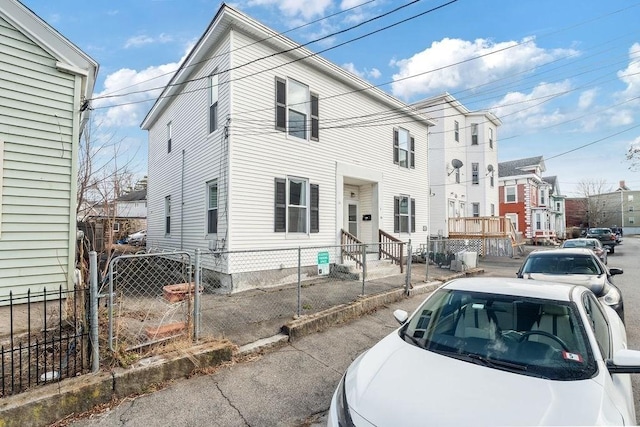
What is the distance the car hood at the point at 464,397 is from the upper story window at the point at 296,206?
7.43 meters

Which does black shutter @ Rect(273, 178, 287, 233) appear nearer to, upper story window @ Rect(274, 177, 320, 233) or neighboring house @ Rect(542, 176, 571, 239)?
upper story window @ Rect(274, 177, 320, 233)

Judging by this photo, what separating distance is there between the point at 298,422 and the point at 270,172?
7184 millimetres

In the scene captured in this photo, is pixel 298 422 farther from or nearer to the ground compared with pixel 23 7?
nearer to the ground

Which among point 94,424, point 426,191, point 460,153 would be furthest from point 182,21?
point 460,153

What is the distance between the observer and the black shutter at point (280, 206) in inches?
380

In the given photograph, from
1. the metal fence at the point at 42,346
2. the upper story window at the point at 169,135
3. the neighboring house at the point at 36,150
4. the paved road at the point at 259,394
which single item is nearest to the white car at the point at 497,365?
the paved road at the point at 259,394

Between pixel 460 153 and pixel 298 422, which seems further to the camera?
pixel 460 153

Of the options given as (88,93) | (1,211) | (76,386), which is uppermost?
(88,93)

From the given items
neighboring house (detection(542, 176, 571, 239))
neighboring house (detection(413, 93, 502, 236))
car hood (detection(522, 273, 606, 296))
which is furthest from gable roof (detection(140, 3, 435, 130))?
neighboring house (detection(542, 176, 571, 239))

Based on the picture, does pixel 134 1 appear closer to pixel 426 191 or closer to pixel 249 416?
pixel 249 416

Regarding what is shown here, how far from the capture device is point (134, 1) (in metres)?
7.25

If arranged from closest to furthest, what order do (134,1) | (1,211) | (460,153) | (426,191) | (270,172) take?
(1,211), (134,1), (270,172), (426,191), (460,153)

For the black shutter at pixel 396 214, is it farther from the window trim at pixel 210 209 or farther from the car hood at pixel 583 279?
the window trim at pixel 210 209

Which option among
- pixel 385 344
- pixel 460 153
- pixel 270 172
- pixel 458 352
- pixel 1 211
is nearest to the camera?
pixel 458 352
